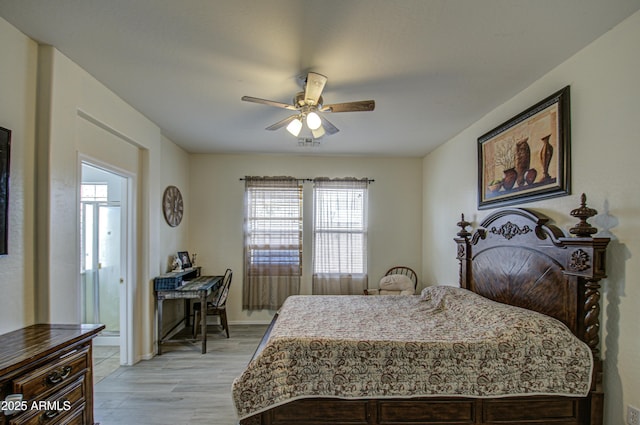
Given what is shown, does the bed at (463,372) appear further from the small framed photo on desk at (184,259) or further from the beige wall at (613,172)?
the small framed photo on desk at (184,259)

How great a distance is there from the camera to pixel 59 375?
5.04ft

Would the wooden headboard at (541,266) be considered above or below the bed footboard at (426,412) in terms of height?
above

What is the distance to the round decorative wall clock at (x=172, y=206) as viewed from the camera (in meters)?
3.88

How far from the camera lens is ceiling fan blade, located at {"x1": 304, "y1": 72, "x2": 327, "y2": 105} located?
82.4 inches

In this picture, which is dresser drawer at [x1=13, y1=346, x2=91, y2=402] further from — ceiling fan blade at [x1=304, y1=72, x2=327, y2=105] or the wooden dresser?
ceiling fan blade at [x1=304, y1=72, x2=327, y2=105]

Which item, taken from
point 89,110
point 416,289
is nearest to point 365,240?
point 416,289

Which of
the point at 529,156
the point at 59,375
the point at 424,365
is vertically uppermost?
the point at 529,156

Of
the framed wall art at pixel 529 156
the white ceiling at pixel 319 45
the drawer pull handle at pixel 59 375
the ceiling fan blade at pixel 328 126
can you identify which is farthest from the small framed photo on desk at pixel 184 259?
the framed wall art at pixel 529 156

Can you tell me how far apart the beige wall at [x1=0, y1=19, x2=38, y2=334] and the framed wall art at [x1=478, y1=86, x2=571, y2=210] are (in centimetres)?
361

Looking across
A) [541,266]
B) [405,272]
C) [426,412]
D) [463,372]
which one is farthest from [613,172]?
[405,272]

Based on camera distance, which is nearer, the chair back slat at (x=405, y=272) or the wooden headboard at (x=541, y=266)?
the wooden headboard at (x=541, y=266)

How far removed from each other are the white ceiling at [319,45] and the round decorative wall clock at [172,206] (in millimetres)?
1244

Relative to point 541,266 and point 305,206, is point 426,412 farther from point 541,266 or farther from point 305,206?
point 305,206

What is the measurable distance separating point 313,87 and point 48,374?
229 centimetres
